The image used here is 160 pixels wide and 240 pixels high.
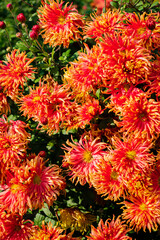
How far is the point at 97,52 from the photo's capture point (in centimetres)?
144

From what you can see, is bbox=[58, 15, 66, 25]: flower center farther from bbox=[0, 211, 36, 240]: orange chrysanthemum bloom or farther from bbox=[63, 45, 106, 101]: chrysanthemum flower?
bbox=[0, 211, 36, 240]: orange chrysanthemum bloom

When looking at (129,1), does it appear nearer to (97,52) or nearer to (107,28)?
(107,28)

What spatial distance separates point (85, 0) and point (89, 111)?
462 centimetres

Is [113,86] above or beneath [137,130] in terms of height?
above

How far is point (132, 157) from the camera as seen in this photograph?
1.43 meters

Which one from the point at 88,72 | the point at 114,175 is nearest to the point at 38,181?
the point at 114,175

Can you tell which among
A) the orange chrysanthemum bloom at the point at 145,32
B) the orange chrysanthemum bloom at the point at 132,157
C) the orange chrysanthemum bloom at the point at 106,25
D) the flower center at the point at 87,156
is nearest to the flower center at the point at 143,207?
the orange chrysanthemum bloom at the point at 132,157

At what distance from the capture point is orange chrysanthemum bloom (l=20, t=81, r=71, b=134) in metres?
1.53

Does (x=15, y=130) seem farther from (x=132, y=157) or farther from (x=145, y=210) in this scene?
(x=145, y=210)

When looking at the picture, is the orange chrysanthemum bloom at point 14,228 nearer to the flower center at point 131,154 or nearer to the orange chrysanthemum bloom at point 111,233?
the orange chrysanthemum bloom at point 111,233

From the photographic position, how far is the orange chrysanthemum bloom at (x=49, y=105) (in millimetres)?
1527

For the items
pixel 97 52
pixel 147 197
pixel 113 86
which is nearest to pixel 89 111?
pixel 113 86

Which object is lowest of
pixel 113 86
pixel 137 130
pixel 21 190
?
pixel 21 190

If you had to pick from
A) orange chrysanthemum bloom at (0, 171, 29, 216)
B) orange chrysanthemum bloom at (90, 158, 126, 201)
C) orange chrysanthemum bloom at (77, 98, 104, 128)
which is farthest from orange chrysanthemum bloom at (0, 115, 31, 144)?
orange chrysanthemum bloom at (90, 158, 126, 201)
